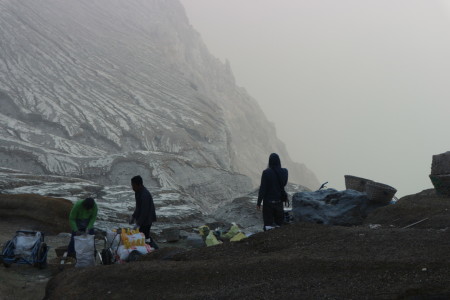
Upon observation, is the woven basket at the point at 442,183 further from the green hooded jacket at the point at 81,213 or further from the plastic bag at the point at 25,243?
the plastic bag at the point at 25,243

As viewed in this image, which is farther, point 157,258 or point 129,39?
Answer: point 129,39

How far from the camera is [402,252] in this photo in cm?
573

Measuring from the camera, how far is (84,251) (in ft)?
26.0

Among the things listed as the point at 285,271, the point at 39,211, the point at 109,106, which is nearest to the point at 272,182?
the point at 285,271

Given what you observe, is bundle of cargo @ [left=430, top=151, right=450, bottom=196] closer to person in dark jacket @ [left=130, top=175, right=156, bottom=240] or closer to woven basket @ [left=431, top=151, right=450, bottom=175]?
woven basket @ [left=431, top=151, right=450, bottom=175]

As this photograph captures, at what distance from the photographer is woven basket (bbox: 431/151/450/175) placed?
10141 millimetres

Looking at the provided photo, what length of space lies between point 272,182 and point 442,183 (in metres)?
3.85

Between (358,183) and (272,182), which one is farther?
(358,183)

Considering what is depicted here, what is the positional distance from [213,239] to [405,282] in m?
5.52

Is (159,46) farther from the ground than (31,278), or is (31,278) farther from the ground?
(159,46)

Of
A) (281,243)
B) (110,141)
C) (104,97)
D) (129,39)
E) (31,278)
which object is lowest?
(31,278)

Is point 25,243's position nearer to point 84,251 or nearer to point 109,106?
point 84,251

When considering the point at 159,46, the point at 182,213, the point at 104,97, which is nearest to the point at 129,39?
the point at 159,46

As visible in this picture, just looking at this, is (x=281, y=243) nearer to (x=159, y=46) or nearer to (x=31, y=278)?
(x=31, y=278)
